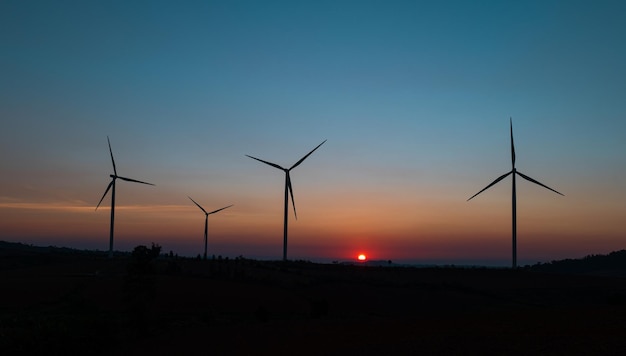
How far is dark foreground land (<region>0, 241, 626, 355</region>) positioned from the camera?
28.2 meters

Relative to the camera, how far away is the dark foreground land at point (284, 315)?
2816cm

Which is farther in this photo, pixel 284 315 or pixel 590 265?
pixel 590 265

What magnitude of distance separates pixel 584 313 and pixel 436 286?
120 feet

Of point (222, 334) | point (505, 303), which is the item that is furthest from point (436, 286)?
point (222, 334)

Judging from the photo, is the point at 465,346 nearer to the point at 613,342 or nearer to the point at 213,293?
the point at 613,342

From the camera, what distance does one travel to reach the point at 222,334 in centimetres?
3556

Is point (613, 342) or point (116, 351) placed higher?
point (613, 342)

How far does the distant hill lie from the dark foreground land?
3354 inches

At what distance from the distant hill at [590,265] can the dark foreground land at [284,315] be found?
279ft

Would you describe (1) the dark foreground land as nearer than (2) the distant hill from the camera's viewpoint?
Yes

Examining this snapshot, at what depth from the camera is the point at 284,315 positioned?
4566cm

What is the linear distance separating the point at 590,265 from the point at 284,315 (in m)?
142

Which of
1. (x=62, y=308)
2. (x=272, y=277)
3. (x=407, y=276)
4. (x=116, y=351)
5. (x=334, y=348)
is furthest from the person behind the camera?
(x=407, y=276)

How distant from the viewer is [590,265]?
162750mm
